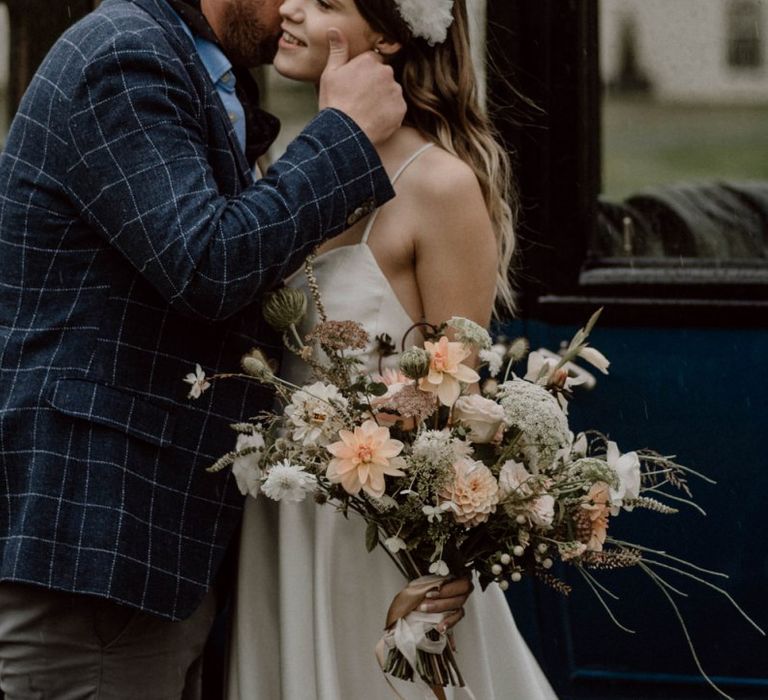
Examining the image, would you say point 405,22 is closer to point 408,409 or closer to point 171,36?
point 171,36

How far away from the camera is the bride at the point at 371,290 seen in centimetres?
252

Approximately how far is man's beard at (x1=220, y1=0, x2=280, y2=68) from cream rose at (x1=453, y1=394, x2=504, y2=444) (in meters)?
0.84

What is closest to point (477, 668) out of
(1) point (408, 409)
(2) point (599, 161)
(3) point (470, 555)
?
(3) point (470, 555)

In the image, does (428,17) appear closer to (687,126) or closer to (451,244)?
(451,244)

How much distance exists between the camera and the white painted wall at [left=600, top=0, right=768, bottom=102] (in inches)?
133

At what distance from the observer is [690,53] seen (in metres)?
3.37

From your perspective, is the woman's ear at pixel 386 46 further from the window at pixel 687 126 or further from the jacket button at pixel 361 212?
the window at pixel 687 126

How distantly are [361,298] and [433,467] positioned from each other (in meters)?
0.47

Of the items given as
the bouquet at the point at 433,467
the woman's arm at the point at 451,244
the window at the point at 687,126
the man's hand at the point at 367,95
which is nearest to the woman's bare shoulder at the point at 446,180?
the woman's arm at the point at 451,244

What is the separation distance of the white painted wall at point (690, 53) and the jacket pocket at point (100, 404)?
164 centimetres

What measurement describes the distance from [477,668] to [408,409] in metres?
0.70

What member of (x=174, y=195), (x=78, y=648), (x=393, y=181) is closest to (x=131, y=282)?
(x=174, y=195)

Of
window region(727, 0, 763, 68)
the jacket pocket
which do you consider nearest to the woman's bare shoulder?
the jacket pocket

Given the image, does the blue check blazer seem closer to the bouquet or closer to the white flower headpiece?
the bouquet
